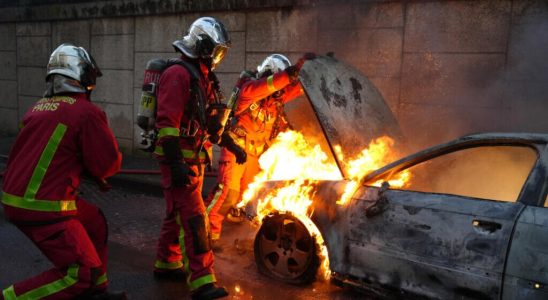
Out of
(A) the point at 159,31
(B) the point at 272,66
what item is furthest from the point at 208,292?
(A) the point at 159,31

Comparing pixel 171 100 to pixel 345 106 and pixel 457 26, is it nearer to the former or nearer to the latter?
pixel 345 106

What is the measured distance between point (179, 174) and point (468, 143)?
1.99 m

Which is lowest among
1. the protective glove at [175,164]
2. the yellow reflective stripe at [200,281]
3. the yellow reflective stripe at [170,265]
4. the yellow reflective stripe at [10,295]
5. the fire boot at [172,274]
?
the fire boot at [172,274]

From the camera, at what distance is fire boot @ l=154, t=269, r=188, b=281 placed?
13.7ft

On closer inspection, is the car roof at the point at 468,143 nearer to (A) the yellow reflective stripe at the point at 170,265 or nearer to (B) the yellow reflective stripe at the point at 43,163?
(A) the yellow reflective stripe at the point at 170,265

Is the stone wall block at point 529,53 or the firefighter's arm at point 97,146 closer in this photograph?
the firefighter's arm at point 97,146

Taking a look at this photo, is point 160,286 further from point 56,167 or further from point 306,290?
point 56,167

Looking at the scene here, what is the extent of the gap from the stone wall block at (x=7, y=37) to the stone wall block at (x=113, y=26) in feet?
10.4

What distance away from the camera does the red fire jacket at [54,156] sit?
9.44 ft

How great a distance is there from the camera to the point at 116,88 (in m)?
10.3

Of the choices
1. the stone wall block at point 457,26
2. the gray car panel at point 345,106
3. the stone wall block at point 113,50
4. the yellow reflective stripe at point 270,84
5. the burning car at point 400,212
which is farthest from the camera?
the stone wall block at point 113,50

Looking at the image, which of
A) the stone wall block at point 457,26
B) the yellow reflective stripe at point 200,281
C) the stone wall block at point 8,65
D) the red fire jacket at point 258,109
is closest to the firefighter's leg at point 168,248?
the yellow reflective stripe at point 200,281

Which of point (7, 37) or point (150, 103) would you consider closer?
point (150, 103)

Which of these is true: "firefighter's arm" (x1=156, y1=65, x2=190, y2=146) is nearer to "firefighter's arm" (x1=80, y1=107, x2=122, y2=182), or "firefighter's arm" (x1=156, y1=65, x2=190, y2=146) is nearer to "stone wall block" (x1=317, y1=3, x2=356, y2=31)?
"firefighter's arm" (x1=80, y1=107, x2=122, y2=182)
